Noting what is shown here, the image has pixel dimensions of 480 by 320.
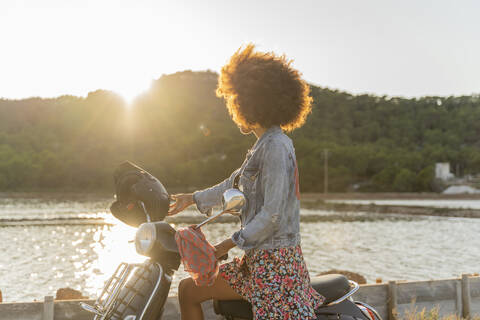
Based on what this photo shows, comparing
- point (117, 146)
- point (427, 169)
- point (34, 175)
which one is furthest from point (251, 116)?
point (117, 146)

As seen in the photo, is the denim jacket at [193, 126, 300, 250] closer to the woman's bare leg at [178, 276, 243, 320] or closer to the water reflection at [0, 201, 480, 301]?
the woman's bare leg at [178, 276, 243, 320]

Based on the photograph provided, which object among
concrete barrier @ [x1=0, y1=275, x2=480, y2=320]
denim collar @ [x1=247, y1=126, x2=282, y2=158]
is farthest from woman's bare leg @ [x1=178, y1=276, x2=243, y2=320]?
concrete barrier @ [x1=0, y1=275, x2=480, y2=320]

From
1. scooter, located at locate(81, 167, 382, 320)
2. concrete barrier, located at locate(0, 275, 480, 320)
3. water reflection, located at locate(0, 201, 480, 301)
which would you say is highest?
scooter, located at locate(81, 167, 382, 320)

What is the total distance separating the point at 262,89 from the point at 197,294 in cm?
86

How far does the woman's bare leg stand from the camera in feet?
7.41

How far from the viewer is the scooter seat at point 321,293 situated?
2.29 m

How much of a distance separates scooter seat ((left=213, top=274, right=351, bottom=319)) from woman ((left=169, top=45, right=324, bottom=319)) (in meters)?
0.04

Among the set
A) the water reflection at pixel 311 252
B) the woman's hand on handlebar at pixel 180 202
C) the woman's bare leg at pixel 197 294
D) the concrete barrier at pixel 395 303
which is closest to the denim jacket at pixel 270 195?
the woman's bare leg at pixel 197 294

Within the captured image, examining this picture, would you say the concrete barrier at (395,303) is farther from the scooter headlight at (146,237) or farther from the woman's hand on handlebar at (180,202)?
the scooter headlight at (146,237)

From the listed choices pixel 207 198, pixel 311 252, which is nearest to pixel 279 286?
pixel 207 198

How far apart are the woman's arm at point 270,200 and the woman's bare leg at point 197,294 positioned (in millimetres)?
260

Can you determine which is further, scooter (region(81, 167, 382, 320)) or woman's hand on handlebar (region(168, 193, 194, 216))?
woman's hand on handlebar (region(168, 193, 194, 216))

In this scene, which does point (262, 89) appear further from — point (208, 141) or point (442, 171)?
point (208, 141)

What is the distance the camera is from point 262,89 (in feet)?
7.17
